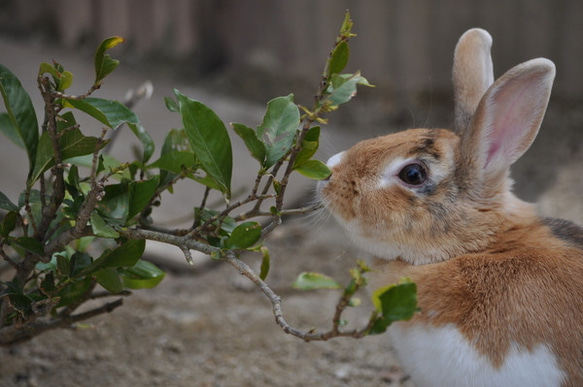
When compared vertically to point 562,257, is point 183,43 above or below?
above

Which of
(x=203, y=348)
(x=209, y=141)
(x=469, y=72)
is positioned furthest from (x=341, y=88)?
(x=203, y=348)

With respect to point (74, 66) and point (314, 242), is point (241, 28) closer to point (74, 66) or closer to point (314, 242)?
point (74, 66)

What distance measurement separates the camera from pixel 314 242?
472 centimetres

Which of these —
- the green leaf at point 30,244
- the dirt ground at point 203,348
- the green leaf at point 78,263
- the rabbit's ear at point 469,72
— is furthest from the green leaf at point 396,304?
the dirt ground at point 203,348

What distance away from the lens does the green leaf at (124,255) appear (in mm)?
2119

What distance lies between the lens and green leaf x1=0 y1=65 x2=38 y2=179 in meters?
2.09

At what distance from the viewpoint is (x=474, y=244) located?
2.54m

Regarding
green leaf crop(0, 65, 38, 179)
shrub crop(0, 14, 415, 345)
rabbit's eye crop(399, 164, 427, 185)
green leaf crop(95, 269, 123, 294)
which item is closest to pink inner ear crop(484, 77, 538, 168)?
rabbit's eye crop(399, 164, 427, 185)

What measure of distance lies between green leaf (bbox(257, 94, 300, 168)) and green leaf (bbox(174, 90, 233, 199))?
0.10 meters

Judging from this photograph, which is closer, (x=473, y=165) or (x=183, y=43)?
(x=473, y=165)

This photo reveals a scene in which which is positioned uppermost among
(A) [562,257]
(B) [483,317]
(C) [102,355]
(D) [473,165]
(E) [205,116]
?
(E) [205,116]

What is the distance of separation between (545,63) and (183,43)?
181 inches

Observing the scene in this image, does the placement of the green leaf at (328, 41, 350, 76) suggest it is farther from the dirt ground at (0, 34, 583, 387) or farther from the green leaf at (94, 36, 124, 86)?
the dirt ground at (0, 34, 583, 387)

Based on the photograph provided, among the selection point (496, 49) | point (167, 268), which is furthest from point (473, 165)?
point (496, 49)
